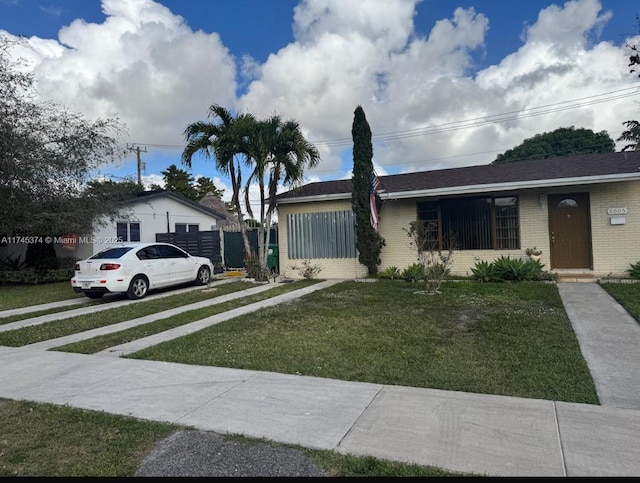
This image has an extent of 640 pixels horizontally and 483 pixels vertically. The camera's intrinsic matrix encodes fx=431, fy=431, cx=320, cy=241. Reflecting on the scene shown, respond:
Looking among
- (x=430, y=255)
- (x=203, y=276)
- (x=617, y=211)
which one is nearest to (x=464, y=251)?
(x=430, y=255)

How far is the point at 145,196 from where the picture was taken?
20484mm

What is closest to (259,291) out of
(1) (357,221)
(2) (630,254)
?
(1) (357,221)

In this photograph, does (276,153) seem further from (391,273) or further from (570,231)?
(570,231)

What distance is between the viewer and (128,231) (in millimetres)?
20484

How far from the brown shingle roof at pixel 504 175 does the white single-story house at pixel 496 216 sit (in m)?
0.03

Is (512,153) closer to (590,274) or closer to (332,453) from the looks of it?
(590,274)

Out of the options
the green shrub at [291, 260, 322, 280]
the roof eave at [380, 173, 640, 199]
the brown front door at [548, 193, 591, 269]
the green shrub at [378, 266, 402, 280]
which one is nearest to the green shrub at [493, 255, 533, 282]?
the brown front door at [548, 193, 591, 269]

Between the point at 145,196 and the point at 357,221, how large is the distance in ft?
38.9

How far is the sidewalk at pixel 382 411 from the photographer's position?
3051 mm

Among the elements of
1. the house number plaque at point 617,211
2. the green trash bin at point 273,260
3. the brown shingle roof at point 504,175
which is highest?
the brown shingle roof at point 504,175

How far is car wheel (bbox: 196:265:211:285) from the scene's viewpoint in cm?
1421

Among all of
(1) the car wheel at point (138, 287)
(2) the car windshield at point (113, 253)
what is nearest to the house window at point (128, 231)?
Result: (2) the car windshield at point (113, 253)

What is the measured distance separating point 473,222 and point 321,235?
492 cm

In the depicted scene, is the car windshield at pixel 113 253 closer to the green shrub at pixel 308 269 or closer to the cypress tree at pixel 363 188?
the green shrub at pixel 308 269
